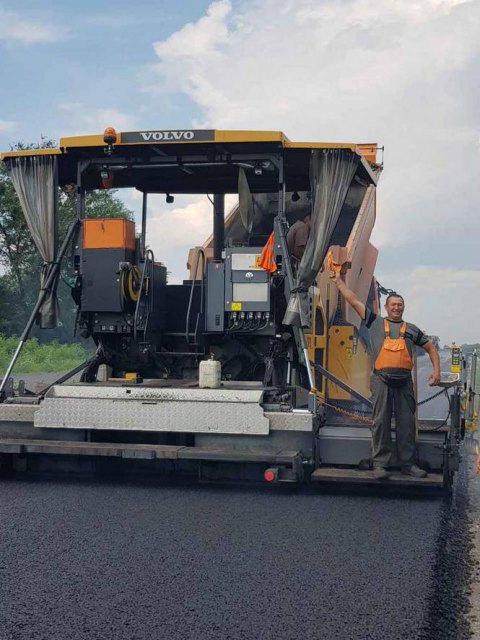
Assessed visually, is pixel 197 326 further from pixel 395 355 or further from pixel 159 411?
pixel 395 355

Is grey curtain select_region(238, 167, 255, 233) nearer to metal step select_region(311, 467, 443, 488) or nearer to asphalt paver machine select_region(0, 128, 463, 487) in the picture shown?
asphalt paver machine select_region(0, 128, 463, 487)

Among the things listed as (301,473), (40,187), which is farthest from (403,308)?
(40,187)

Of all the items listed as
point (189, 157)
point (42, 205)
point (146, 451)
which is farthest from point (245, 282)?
point (42, 205)

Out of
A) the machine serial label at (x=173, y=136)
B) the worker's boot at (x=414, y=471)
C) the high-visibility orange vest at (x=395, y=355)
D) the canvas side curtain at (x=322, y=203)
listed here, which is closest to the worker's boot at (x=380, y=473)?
the worker's boot at (x=414, y=471)

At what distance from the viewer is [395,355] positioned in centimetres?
632

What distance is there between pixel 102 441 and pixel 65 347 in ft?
64.6

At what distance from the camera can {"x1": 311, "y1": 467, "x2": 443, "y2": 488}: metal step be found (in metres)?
5.93

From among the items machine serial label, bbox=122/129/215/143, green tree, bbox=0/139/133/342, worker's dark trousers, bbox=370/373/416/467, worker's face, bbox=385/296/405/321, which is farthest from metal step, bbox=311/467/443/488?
green tree, bbox=0/139/133/342

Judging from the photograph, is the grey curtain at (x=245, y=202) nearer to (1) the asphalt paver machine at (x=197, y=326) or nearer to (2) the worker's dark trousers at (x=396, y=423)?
(1) the asphalt paver machine at (x=197, y=326)

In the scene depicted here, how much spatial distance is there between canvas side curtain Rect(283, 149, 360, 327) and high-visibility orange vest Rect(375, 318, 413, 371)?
2.16 feet

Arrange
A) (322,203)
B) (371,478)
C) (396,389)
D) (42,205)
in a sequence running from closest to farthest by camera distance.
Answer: (371,478) → (396,389) → (322,203) → (42,205)

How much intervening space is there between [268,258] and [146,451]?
1.86 meters

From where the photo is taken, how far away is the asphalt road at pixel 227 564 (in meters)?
3.55

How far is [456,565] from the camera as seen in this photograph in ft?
14.9
